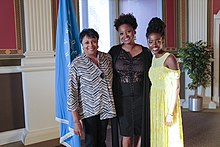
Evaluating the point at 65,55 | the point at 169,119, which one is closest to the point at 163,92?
the point at 169,119

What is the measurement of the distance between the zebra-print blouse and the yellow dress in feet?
1.15

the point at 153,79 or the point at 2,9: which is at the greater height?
the point at 2,9

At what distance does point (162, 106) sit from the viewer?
1993 millimetres

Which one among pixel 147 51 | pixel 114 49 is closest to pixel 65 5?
pixel 114 49

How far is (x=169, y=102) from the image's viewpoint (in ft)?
6.37

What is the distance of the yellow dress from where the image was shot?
1948 millimetres

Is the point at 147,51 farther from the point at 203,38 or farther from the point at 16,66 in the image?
the point at 203,38

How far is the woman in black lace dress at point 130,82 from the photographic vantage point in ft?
6.68

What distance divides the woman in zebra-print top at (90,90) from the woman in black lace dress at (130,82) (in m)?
0.12

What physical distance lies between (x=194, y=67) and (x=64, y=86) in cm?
324

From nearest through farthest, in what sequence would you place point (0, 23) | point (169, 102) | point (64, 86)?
point (169, 102) < point (64, 86) < point (0, 23)

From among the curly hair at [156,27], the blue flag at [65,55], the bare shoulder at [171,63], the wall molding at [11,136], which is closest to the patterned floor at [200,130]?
the wall molding at [11,136]

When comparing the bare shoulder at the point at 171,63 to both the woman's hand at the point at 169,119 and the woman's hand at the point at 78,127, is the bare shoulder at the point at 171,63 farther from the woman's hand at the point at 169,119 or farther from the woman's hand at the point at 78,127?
the woman's hand at the point at 78,127

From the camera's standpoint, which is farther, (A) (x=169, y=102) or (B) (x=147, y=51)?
(B) (x=147, y=51)
